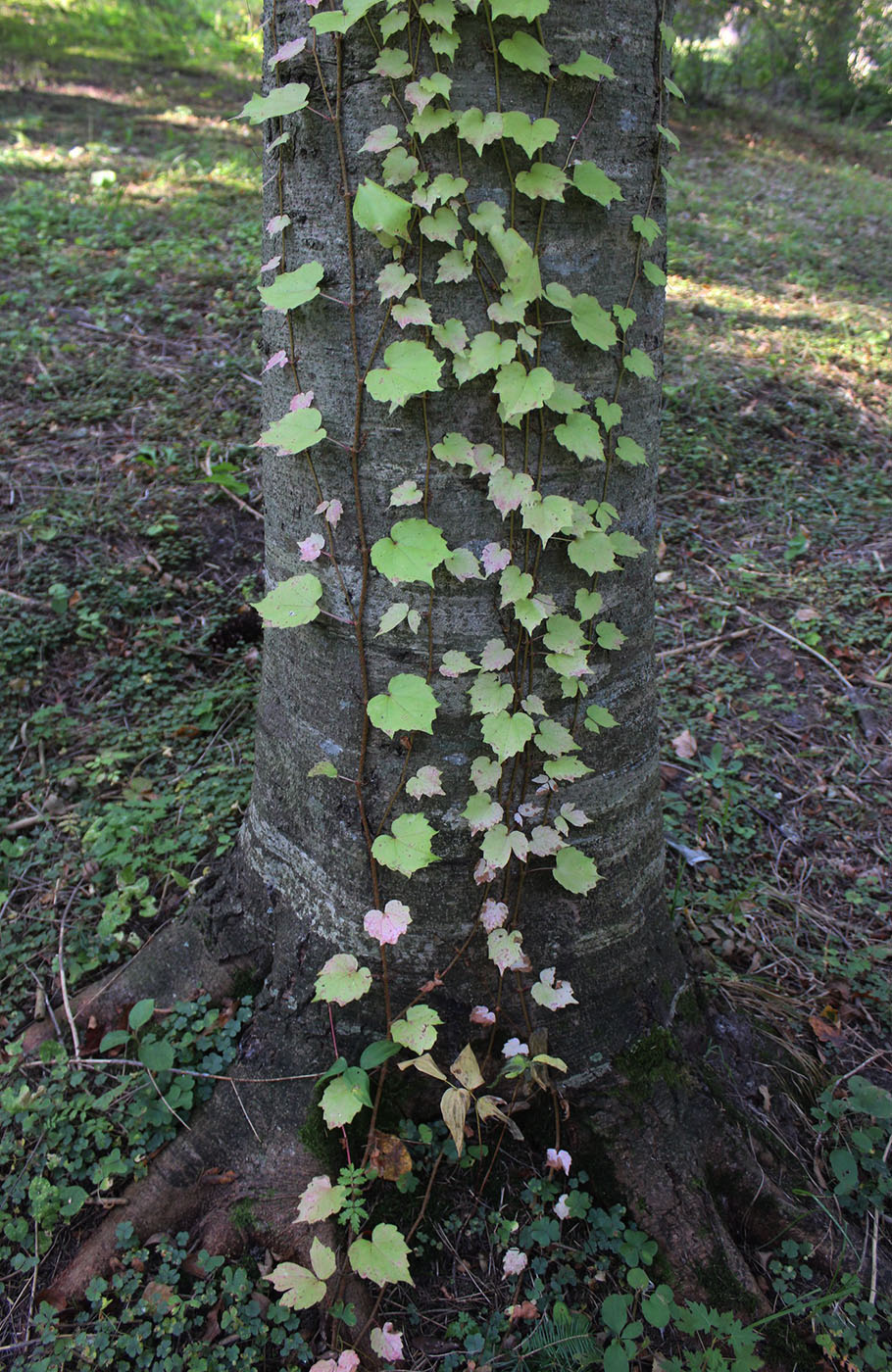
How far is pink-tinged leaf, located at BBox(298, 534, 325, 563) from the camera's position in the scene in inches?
60.3

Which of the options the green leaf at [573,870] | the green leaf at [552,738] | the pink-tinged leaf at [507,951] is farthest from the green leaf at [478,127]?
the pink-tinged leaf at [507,951]

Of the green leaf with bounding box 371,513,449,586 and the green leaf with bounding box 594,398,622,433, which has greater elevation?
the green leaf with bounding box 594,398,622,433

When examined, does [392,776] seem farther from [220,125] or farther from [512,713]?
[220,125]

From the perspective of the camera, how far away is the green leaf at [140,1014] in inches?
74.7

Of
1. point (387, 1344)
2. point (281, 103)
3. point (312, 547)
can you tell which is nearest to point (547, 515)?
point (312, 547)

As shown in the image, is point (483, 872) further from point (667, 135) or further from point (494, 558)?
point (667, 135)

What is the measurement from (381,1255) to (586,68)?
2.06 metres

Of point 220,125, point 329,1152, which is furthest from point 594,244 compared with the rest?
point 220,125

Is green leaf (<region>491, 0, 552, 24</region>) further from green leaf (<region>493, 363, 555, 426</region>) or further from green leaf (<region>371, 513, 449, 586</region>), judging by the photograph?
green leaf (<region>371, 513, 449, 586</region>)

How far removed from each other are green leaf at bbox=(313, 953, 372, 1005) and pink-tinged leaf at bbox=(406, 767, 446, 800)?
0.35m

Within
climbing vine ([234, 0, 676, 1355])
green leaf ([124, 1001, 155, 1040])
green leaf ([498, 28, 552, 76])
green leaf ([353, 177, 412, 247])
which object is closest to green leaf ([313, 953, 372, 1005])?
climbing vine ([234, 0, 676, 1355])

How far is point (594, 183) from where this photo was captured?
1.34 metres

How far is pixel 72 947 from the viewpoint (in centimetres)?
226

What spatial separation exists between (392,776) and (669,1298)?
46.4 inches
